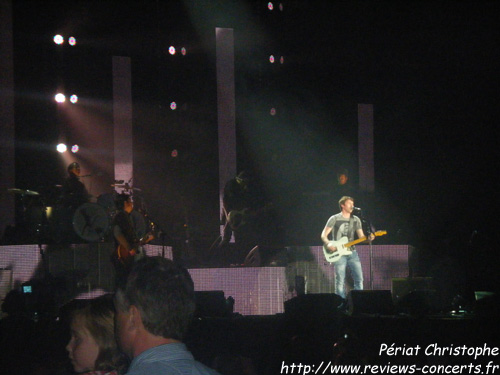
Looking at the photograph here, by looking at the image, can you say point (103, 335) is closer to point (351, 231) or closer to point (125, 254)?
point (125, 254)

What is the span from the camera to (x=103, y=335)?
2523 millimetres

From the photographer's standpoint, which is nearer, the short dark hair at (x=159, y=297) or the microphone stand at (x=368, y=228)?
the short dark hair at (x=159, y=297)

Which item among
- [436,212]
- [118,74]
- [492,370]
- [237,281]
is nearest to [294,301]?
[492,370]

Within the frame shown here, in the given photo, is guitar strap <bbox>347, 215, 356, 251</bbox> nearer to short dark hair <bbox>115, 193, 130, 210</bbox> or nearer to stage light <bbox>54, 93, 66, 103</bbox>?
short dark hair <bbox>115, 193, 130, 210</bbox>

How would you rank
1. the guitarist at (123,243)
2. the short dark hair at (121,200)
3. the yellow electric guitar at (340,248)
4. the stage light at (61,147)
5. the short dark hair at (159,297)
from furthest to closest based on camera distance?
the stage light at (61,147)
the yellow electric guitar at (340,248)
the short dark hair at (121,200)
the guitarist at (123,243)
the short dark hair at (159,297)

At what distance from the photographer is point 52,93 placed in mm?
11609

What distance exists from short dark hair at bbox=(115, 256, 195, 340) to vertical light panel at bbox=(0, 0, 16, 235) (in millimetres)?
9575

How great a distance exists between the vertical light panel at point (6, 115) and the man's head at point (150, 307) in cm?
958

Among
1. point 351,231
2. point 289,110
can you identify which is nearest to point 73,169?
point 351,231

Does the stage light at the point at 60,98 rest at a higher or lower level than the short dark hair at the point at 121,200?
higher

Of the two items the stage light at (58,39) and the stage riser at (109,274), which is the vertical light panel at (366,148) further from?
the stage light at (58,39)

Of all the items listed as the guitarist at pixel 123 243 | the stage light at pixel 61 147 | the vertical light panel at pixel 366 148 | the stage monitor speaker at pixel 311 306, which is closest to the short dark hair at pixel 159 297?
the stage monitor speaker at pixel 311 306

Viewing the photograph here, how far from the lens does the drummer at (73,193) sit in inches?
376

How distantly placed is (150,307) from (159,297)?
0.14 ft
